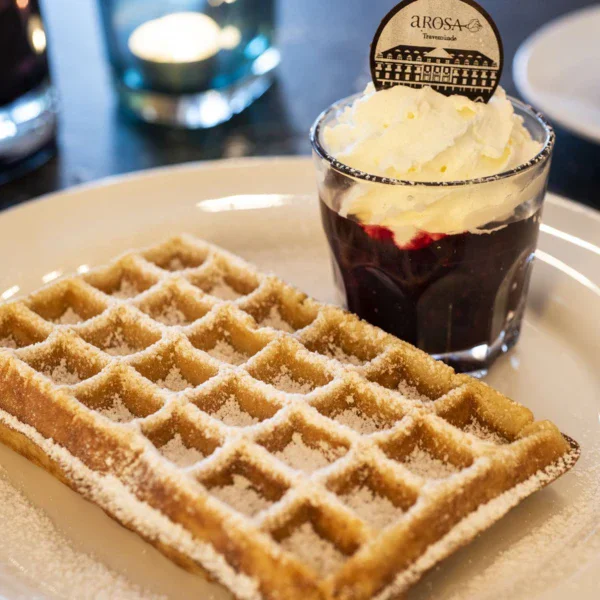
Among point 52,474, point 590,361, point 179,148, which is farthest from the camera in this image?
point 179,148

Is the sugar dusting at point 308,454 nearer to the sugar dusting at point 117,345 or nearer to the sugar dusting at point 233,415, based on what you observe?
the sugar dusting at point 233,415

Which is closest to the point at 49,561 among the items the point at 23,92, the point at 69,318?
the point at 69,318

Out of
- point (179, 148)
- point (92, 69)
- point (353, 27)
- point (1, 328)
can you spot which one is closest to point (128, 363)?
point (1, 328)

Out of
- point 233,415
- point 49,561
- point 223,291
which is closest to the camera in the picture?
point 49,561

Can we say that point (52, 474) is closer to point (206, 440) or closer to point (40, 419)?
point (40, 419)

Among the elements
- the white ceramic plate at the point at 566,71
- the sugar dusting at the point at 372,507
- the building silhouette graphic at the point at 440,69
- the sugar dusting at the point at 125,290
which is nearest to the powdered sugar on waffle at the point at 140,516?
the sugar dusting at the point at 372,507

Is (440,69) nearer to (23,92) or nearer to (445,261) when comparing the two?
(445,261)
